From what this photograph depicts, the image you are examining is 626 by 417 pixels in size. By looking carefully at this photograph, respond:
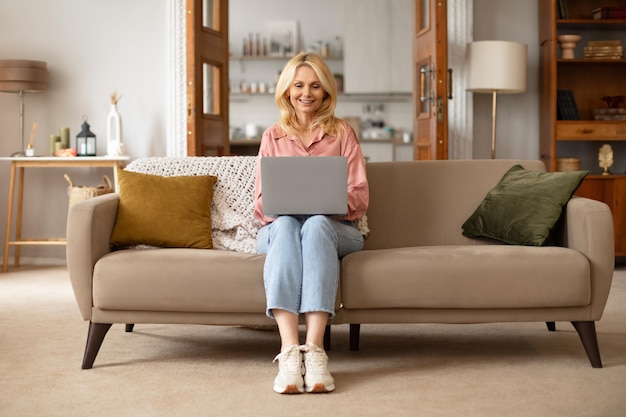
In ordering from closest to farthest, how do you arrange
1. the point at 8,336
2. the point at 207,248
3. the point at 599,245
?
the point at 599,245 < the point at 207,248 < the point at 8,336

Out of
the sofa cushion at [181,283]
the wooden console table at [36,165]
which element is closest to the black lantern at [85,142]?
the wooden console table at [36,165]

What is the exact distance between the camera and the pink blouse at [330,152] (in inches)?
127

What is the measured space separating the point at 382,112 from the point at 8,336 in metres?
5.56

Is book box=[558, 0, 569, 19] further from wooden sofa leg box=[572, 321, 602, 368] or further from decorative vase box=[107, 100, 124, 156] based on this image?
wooden sofa leg box=[572, 321, 602, 368]

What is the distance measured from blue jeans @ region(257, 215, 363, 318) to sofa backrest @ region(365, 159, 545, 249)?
652 mm

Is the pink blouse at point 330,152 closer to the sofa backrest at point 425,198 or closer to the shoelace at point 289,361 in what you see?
the sofa backrest at point 425,198

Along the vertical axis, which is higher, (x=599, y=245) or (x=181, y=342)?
(x=599, y=245)

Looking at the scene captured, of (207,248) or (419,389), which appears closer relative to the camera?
(419,389)

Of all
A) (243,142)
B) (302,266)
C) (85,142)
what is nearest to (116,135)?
(85,142)

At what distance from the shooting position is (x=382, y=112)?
8633 millimetres

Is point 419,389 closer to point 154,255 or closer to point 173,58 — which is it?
point 154,255

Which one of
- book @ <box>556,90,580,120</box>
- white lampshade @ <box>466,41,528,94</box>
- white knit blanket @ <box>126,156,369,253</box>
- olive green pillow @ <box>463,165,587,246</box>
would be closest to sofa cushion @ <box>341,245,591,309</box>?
olive green pillow @ <box>463,165,587,246</box>

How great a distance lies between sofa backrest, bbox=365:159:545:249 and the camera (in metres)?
3.56

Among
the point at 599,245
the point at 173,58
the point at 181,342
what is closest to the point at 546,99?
the point at 173,58
